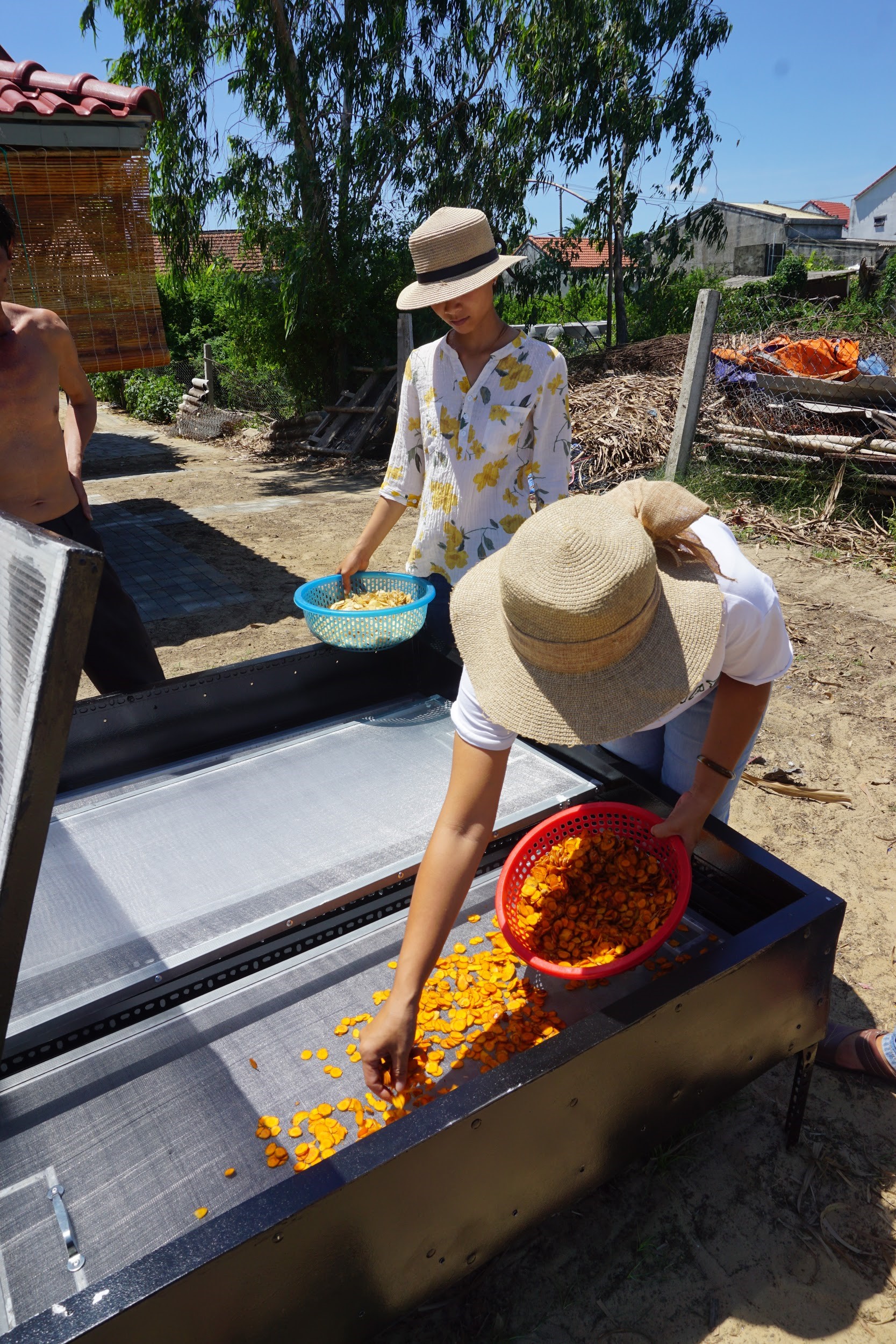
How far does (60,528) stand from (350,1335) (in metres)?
2.63

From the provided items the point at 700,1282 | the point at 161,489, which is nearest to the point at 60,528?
the point at 700,1282

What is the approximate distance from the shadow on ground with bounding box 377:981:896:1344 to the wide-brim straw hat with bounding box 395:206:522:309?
186 centimetres

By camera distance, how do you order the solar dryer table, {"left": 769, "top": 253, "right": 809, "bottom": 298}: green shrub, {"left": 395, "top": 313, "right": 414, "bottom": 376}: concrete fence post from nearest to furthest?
the solar dryer table → {"left": 395, "top": 313, "right": 414, "bottom": 376}: concrete fence post → {"left": 769, "top": 253, "right": 809, "bottom": 298}: green shrub

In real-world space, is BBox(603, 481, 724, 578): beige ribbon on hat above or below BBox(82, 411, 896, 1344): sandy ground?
above

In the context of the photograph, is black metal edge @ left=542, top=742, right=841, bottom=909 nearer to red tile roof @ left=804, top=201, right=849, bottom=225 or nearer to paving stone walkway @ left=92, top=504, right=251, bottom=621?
paving stone walkway @ left=92, top=504, right=251, bottom=621

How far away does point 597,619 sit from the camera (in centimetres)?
113

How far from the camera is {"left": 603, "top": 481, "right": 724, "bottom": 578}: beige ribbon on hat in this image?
1286mm

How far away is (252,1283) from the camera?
40.5 inches

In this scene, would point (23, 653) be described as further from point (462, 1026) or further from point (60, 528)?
point (60, 528)

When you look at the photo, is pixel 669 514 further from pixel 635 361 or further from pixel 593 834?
pixel 635 361

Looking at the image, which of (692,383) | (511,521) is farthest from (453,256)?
(692,383)

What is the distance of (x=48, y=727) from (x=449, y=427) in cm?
187

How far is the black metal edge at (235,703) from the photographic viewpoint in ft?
7.57

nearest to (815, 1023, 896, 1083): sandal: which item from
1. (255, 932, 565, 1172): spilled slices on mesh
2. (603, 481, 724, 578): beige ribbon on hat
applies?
(255, 932, 565, 1172): spilled slices on mesh
